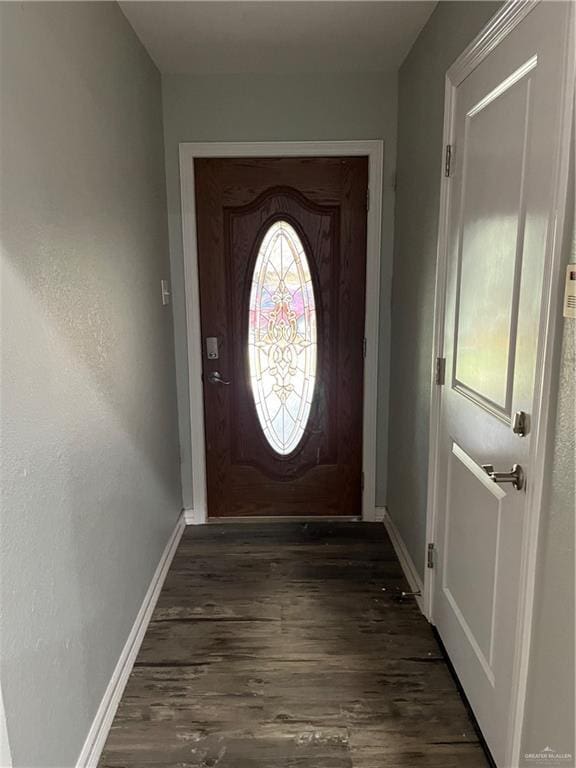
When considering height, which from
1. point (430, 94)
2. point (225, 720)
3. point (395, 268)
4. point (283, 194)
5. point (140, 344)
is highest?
point (430, 94)

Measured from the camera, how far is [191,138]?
2750 mm

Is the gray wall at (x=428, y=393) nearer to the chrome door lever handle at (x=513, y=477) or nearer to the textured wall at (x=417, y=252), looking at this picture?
the textured wall at (x=417, y=252)

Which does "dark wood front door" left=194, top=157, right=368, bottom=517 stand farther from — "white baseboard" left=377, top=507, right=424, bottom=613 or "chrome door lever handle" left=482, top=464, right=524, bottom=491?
"chrome door lever handle" left=482, top=464, right=524, bottom=491

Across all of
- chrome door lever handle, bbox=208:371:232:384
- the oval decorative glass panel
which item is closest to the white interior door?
the oval decorative glass panel

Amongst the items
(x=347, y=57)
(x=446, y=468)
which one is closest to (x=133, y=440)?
(x=446, y=468)

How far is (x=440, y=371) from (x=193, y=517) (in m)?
1.80

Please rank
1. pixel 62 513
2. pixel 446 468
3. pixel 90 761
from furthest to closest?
pixel 446 468
pixel 90 761
pixel 62 513

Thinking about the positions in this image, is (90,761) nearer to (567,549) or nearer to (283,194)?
(567,549)

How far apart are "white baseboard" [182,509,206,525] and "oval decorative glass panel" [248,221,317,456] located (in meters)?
0.61

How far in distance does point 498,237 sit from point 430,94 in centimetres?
101

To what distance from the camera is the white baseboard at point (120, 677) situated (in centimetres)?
159

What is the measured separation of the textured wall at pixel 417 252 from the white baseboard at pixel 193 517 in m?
1.12

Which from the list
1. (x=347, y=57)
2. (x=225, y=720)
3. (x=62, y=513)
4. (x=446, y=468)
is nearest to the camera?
(x=62, y=513)

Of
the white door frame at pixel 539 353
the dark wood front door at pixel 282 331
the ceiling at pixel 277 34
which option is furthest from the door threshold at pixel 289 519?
the ceiling at pixel 277 34
